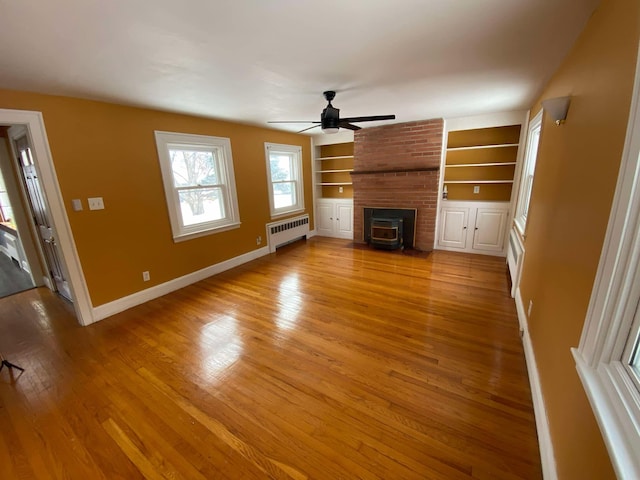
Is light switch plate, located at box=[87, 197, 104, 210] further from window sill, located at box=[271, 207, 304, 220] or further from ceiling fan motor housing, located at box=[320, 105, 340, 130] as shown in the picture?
window sill, located at box=[271, 207, 304, 220]

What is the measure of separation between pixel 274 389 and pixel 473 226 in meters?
4.27

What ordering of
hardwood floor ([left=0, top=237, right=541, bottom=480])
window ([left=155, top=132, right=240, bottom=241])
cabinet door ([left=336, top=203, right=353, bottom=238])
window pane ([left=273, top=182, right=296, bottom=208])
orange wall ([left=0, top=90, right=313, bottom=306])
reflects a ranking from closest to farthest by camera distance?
hardwood floor ([left=0, top=237, right=541, bottom=480]) < orange wall ([left=0, top=90, right=313, bottom=306]) < window ([left=155, top=132, right=240, bottom=241]) < window pane ([left=273, top=182, right=296, bottom=208]) < cabinet door ([left=336, top=203, right=353, bottom=238])

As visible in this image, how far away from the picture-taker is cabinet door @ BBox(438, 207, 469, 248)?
15.3ft

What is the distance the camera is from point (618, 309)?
2.93ft

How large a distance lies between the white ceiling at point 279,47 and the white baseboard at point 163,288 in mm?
2167

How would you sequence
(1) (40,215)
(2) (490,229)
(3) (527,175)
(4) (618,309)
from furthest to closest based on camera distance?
1. (2) (490,229)
2. (3) (527,175)
3. (1) (40,215)
4. (4) (618,309)

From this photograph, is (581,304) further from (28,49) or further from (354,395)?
(28,49)

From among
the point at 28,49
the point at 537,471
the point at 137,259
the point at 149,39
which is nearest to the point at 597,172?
the point at 537,471

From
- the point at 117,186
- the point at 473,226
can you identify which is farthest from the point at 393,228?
the point at 117,186

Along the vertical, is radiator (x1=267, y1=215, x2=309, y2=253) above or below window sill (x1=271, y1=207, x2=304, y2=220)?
below

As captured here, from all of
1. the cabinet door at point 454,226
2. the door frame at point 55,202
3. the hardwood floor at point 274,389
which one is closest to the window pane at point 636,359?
the hardwood floor at point 274,389

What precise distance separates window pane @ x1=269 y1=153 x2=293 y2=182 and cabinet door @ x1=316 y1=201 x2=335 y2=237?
3.53 ft

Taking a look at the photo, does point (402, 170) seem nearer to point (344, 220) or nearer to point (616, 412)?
point (344, 220)

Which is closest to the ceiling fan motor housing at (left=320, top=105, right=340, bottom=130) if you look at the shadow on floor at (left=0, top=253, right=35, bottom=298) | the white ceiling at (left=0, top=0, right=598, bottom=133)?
the white ceiling at (left=0, top=0, right=598, bottom=133)
